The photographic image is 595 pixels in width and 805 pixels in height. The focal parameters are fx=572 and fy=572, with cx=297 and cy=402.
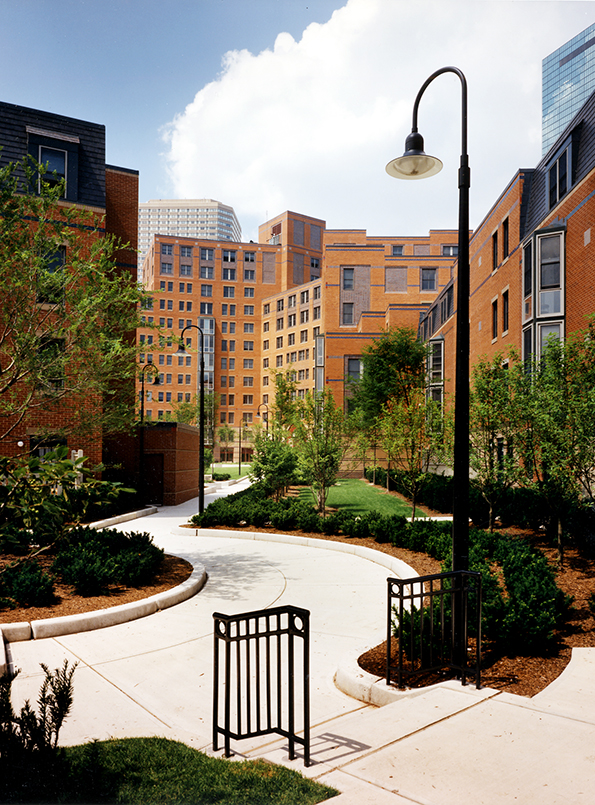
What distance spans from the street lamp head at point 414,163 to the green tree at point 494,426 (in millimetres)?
7184

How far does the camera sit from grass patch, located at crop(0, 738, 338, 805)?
3289 millimetres

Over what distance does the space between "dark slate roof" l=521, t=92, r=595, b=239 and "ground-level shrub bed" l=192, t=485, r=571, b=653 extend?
44.9ft

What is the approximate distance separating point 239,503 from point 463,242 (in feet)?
49.2

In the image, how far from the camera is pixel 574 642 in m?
7.07

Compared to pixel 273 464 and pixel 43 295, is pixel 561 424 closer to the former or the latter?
pixel 43 295

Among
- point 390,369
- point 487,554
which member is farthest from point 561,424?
point 390,369

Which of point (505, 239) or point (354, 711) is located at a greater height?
point (505, 239)

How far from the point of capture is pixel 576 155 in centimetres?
2088

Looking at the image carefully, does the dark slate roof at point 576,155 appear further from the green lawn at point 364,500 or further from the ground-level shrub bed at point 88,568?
the ground-level shrub bed at point 88,568

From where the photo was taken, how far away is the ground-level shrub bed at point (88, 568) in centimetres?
901

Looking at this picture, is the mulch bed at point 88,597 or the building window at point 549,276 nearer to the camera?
the mulch bed at point 88,597

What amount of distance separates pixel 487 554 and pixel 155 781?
29.6 ft

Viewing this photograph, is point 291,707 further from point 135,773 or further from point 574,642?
point 574,642

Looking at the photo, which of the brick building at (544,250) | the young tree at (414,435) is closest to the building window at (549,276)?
the brick building at (544,250)
